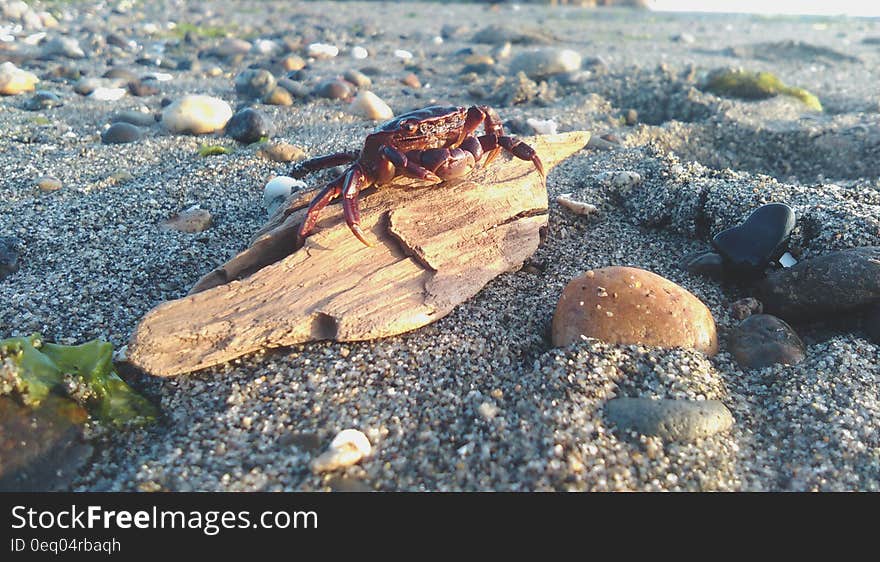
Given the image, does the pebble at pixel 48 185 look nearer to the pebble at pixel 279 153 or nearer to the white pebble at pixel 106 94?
the pebble at pixel 279 153

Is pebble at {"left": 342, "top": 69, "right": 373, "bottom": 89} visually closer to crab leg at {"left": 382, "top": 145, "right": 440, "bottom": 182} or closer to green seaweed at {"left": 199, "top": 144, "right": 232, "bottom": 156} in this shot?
green seaweed at {"left": 199, "top": 144, "right": 232, "bottom": 156}

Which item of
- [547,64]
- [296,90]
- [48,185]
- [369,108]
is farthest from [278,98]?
[547,64]

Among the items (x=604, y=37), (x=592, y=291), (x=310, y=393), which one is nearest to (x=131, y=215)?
(x=310, y=393)

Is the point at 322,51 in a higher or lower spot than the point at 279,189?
lower

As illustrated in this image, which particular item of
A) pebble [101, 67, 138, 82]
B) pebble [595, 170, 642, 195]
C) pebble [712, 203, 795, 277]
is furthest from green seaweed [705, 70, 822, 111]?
pebble [101, 67, 138, 82]

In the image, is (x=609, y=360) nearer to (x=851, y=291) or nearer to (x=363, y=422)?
(x=363, y=422)

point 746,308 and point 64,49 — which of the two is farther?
point 64,49

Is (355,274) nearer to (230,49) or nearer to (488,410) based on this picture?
(488,410)
